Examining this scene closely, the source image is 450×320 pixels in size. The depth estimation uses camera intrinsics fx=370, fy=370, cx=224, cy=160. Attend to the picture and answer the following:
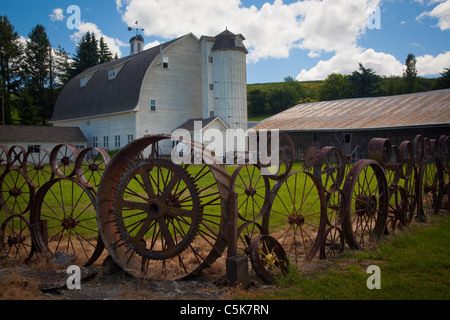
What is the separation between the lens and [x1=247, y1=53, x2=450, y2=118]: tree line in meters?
54.6

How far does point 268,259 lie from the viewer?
16.8ft

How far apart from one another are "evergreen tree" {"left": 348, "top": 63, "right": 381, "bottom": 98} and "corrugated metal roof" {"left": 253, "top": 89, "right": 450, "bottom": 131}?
2378cm

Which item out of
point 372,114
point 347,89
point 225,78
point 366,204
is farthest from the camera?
point 347,89

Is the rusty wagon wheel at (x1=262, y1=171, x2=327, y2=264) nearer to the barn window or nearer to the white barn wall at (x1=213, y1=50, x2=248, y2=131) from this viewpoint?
the white barn wall at (x1=213, y1=50, x2=248, y2=131)

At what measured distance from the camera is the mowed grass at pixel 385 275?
4609 millimetres

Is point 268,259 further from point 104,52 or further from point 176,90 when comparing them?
point 104,52

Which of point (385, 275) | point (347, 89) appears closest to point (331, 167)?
point (385, 275)

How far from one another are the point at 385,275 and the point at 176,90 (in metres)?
26.1

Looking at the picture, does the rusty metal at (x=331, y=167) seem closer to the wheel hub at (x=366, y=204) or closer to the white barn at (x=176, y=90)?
the wheel hub at (x=366, y=204)

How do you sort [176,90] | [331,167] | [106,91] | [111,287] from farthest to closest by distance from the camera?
[106,91], [176,90], [331,167], [111,287]

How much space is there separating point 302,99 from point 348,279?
74.5 meters

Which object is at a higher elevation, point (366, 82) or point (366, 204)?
point (366, 82)

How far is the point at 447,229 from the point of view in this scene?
7.95m
